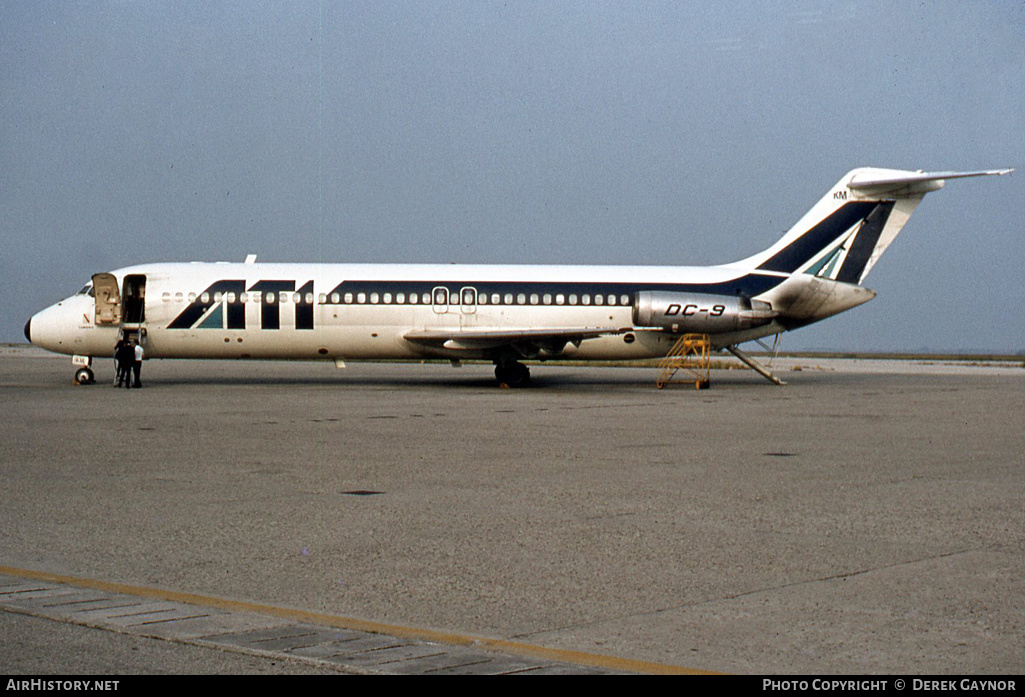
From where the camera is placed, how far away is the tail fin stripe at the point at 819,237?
32.6 m

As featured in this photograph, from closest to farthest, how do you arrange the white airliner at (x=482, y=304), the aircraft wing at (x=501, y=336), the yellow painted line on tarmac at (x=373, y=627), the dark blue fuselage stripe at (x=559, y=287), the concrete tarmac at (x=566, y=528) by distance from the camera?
the yellow painted line on tarmac at (x=373, y=627) → the concrete tarmac at (x=566, y=528) → the aircraft wing at (x=501, y=336) → the white airliner at (x=482, y=304) → the dark blue fuselage stripe at (x=559, y=287)

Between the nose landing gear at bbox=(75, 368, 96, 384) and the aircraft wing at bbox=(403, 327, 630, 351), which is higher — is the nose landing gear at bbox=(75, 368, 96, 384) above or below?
below

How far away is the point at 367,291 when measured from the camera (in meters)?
30.7

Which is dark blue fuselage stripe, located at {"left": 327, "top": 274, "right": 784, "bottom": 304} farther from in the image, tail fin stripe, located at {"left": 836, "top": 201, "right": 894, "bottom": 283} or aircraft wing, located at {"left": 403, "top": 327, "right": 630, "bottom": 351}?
→ tail fin stripe, located at {"left": 836, "top": 201, "right": 894, "bottom": 283}

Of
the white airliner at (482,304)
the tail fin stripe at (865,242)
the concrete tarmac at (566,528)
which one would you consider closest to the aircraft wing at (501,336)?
the white airliner at (482,304)

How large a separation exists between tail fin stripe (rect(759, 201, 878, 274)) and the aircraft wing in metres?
5.33

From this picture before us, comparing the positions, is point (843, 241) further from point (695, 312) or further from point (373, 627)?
point (373, 627)

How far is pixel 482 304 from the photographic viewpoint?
3116 centimetres

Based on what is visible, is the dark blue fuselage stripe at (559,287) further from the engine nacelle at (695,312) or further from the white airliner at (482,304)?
the engine nacelle at (695,312)

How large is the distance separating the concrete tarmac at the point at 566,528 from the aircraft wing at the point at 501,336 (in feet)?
30.6

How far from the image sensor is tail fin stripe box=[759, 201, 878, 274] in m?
32.6

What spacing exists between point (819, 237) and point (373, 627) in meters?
28.6

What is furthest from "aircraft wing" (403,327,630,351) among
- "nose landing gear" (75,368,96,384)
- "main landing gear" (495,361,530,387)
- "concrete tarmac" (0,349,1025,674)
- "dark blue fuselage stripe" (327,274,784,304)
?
"concrete tarmac" (0,349,1025,674)
